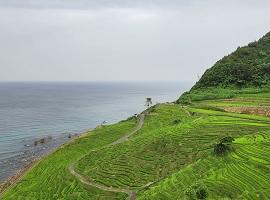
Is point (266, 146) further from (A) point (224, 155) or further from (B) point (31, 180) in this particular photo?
(B) point (31, 180)

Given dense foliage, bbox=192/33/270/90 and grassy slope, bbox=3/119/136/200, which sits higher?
dense foliage, bbox=192/33/270/90

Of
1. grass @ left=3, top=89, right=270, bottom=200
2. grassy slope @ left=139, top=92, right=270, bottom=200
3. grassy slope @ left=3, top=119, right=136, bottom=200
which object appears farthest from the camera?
grassy slope @ left=3, top=119, right=136, bottom=200

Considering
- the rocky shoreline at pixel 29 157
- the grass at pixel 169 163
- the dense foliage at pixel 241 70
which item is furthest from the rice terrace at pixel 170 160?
the dense foliage at pixel 241 70

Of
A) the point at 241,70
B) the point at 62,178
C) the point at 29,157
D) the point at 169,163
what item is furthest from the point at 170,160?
the point at 241,70

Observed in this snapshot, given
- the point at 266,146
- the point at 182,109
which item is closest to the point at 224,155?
the point at 266,146

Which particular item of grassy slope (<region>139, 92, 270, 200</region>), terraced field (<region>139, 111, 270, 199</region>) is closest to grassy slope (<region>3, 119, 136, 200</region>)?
terraced field (<region>139, 111, 270, 199</region>)

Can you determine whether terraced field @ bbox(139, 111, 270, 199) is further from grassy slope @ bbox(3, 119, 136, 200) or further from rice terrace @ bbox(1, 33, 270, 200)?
grassy slope @ bbox(3, 119, 136, 200)

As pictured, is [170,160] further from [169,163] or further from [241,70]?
[241,70]
